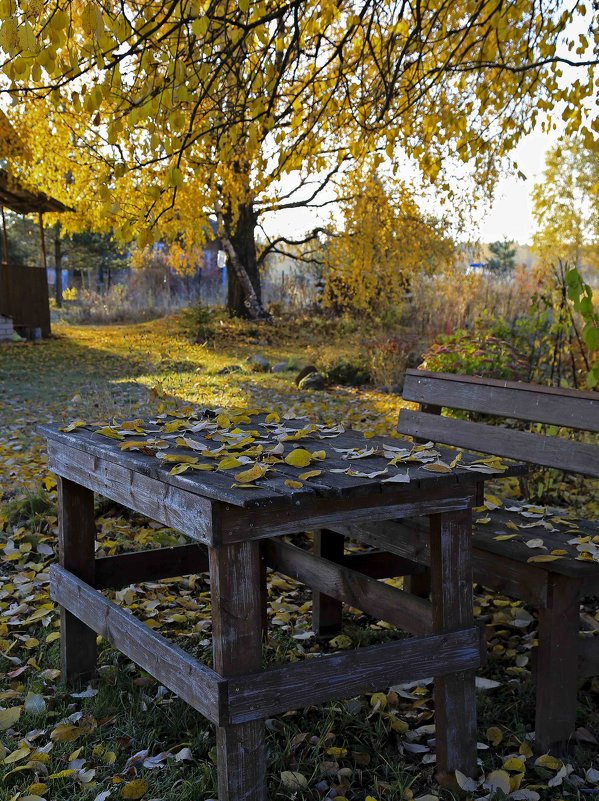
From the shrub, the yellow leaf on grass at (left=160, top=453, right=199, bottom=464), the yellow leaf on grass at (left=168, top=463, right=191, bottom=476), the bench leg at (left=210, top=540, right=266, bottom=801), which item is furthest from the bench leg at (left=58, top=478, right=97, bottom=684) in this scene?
the shrub

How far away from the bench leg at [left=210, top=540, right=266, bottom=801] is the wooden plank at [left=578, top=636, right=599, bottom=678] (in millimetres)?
1059

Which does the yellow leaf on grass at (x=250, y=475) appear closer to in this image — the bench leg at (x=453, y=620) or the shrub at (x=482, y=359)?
the bench leg at (x=453, y=620)

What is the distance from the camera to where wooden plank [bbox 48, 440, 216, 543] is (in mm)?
2090

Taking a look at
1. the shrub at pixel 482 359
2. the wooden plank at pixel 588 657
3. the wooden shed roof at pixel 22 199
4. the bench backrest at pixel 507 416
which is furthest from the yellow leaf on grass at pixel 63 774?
the wooden shed roof at pixel 22 199

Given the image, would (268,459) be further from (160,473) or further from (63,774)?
(63,774)

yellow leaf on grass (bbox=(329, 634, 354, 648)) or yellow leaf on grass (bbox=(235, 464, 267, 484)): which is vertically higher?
yellow leaf on grass (bbox=(235, 464, 267, 484))

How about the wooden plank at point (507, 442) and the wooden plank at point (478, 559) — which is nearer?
the wooden plank at point (478, 559)

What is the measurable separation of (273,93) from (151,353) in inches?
401

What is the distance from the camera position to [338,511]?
7.15ft

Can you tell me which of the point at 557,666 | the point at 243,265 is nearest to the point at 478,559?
the point at 557,666

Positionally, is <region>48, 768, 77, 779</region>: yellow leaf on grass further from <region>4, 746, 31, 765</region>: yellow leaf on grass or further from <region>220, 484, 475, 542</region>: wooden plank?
<region>220, 484, 475, 542</region>: wooden plank

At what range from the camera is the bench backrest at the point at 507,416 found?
3240 mm

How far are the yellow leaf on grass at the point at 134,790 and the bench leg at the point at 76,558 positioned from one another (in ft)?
2.51

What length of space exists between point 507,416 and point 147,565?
159cm
